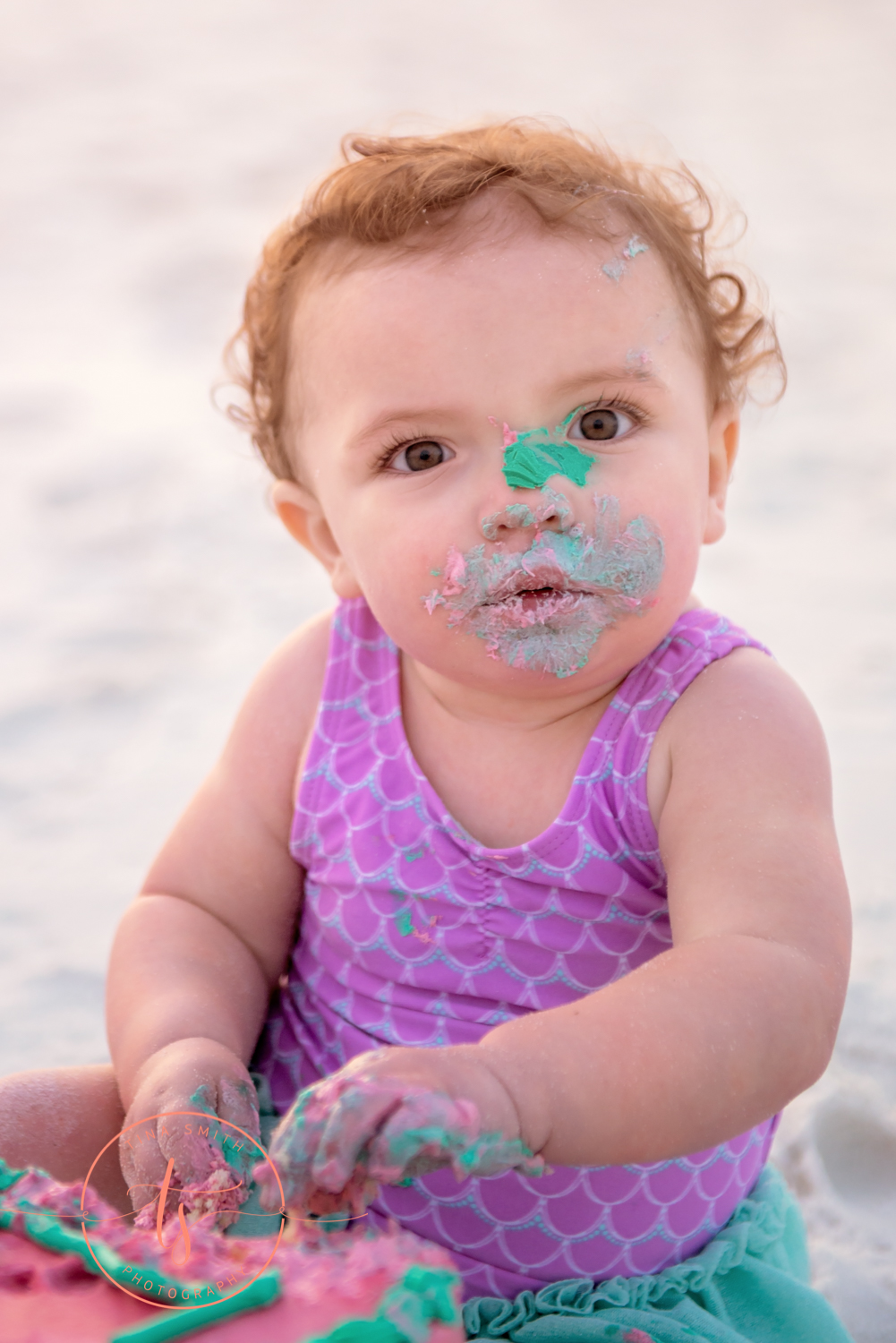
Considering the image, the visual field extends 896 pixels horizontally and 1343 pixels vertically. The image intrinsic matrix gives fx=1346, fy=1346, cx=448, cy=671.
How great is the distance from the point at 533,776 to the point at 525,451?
1.02 feet

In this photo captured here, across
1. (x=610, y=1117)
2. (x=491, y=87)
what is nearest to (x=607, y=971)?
(x=610, y=1117)

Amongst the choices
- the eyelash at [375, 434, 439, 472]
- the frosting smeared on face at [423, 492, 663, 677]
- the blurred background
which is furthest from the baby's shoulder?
the blurred background

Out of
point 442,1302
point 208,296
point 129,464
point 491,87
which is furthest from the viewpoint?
point 491,87

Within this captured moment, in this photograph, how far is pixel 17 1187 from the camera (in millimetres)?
989

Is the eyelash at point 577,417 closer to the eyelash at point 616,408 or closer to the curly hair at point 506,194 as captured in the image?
the eyelash at point 616,408

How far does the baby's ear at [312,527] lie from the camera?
137cm

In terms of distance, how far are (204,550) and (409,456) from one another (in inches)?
64.2

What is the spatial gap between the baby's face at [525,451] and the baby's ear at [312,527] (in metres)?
0.17

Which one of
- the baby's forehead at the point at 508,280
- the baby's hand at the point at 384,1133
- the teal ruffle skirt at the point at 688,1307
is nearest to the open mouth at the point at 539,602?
the baby's forehead at the point at 508,280

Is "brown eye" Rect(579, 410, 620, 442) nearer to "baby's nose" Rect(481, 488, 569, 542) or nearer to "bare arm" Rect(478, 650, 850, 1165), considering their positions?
"baby's nose" Rect(481, 488, 569, 542)

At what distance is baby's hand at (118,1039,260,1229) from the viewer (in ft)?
3.62

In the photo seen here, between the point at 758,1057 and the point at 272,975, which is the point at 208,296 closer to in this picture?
the point at 272,975

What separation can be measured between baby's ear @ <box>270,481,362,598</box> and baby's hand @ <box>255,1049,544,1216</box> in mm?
625

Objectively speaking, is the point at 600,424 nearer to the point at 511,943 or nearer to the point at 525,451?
the point at 525,451
